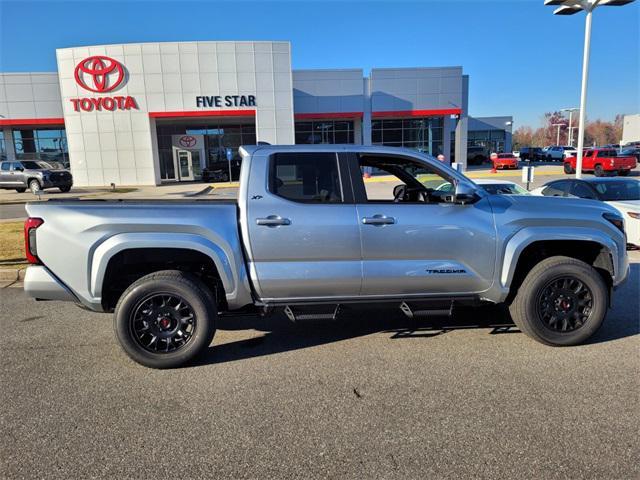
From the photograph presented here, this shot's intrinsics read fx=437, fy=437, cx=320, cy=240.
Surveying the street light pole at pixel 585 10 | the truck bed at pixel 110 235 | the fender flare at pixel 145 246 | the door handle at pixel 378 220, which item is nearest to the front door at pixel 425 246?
the door handle at pixel 378 220

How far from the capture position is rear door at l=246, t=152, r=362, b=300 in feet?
12.8

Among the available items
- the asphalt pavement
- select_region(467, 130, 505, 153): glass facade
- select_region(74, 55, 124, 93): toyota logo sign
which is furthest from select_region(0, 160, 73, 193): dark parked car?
select_region(467, 130, 505, 153): glass facade

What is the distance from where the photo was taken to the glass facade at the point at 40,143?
3772 centimetres

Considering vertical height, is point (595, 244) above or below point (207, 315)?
above

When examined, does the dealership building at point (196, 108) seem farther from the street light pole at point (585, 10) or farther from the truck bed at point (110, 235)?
the truck bed at point (110, 235)

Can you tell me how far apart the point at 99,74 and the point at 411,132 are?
2493 centimetres

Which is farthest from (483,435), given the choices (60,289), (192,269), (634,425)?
(60,289)

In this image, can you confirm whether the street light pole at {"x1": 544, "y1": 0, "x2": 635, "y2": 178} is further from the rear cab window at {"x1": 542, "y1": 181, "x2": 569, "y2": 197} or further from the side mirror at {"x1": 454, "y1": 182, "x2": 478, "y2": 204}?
the side mirror at {"x1": 454, "y1": 182, "x2": 478, "y2": 204}

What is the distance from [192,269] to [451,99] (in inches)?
1415

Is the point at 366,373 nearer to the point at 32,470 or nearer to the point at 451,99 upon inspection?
the point at 32,470

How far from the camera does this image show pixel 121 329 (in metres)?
3.82

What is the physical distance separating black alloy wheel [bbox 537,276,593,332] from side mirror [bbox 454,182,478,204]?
120cm

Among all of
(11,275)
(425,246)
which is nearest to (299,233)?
(425,246)

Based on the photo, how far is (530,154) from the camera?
52.9 metres
